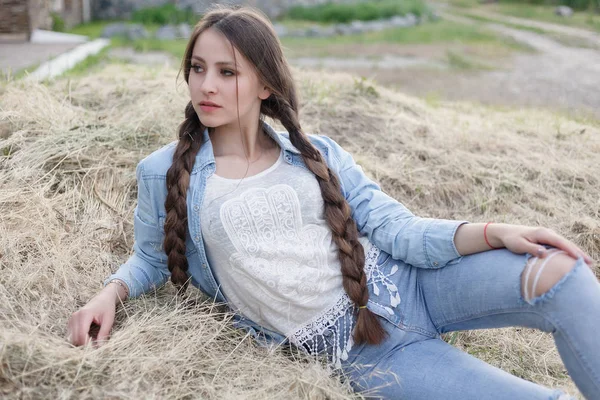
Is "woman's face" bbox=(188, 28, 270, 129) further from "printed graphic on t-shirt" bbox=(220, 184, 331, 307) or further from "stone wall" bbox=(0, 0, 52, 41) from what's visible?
"stone wall" bbox=(0, 0, 52, 41)

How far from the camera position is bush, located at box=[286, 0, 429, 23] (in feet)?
47.5

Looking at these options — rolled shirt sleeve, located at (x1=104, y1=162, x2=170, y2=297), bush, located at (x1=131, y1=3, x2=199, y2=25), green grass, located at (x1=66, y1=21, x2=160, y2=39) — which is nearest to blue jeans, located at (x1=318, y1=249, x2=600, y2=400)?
rolled shirt sleeve, located at (x1=104, y1=162, x2=170, y2=297)

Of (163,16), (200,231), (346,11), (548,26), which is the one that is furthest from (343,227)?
(548,26)

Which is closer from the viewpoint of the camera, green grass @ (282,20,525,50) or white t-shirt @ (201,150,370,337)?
white t-shirt @ (201,150,370,337)

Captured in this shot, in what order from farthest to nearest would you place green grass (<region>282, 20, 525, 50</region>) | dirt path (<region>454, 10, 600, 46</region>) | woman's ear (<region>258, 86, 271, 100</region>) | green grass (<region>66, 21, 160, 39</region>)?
dirt path (<region>454, 10, 600, 46</region>)
green grass (<region>282, 20, 525, 50</region>)
green grass (<region>66, 21, 160, 39</region>)
woman's ear (<region>258, 86, 271, 100</region>)

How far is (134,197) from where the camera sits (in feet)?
10.3

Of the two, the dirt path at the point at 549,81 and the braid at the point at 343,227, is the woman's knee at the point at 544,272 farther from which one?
the dirt path at the point at 549,81

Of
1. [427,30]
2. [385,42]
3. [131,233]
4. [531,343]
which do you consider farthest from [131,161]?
[427,30]

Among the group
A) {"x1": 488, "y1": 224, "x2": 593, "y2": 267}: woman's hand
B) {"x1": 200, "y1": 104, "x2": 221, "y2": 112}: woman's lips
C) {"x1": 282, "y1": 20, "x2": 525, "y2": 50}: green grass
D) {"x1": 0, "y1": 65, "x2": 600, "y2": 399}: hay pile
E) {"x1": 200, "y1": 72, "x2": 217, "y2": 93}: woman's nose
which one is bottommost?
{"x1": 282, "y1": 20, "x2": 525, "y2": 50}: green grass

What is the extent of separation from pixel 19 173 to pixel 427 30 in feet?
36.9

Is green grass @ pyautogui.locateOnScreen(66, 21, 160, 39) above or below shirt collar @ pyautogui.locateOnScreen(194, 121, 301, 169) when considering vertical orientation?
below

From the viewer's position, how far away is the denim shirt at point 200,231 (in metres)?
2.09

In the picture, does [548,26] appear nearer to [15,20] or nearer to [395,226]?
[15,20]

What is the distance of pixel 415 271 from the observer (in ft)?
7.12
